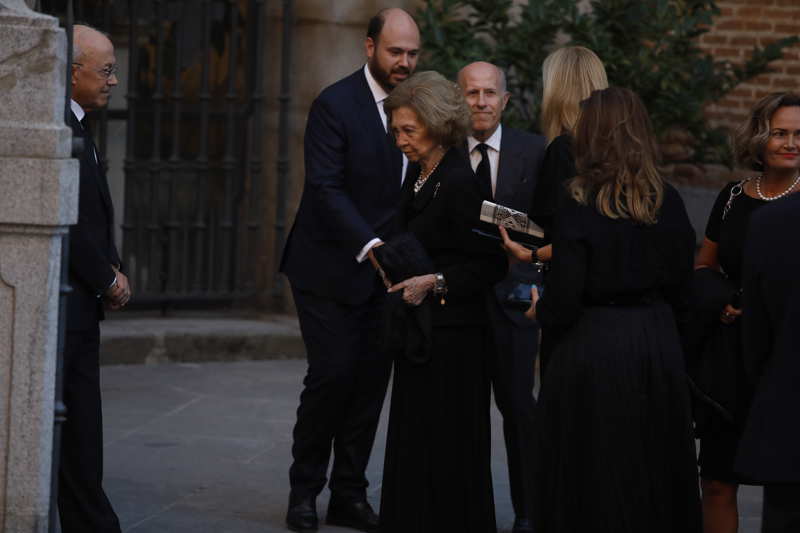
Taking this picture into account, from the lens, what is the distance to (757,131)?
5.70 meters

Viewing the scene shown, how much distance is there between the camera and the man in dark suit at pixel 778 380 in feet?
13.9

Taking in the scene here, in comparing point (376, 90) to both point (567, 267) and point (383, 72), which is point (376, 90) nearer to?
point (383, 72)

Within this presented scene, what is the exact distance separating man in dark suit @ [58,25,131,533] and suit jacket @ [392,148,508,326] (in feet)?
3.48

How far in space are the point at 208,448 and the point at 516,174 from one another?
7.68 feet

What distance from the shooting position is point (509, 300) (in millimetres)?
6184

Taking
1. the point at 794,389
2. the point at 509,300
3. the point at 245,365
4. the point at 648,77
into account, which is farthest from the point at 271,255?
the point at 794,389

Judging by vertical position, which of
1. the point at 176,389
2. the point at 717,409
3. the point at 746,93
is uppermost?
the point at 746,93

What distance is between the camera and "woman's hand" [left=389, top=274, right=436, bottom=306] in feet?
18.1

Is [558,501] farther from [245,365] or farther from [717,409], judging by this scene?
[245,365]

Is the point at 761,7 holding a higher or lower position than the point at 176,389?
higher

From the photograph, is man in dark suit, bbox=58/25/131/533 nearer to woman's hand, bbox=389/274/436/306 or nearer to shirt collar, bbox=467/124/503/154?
woman's hand, bbox=389/274/436/306

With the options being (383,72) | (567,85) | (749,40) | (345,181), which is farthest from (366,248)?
(749,40)

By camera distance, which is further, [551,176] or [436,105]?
[551,176]

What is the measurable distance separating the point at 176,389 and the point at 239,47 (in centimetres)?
236
